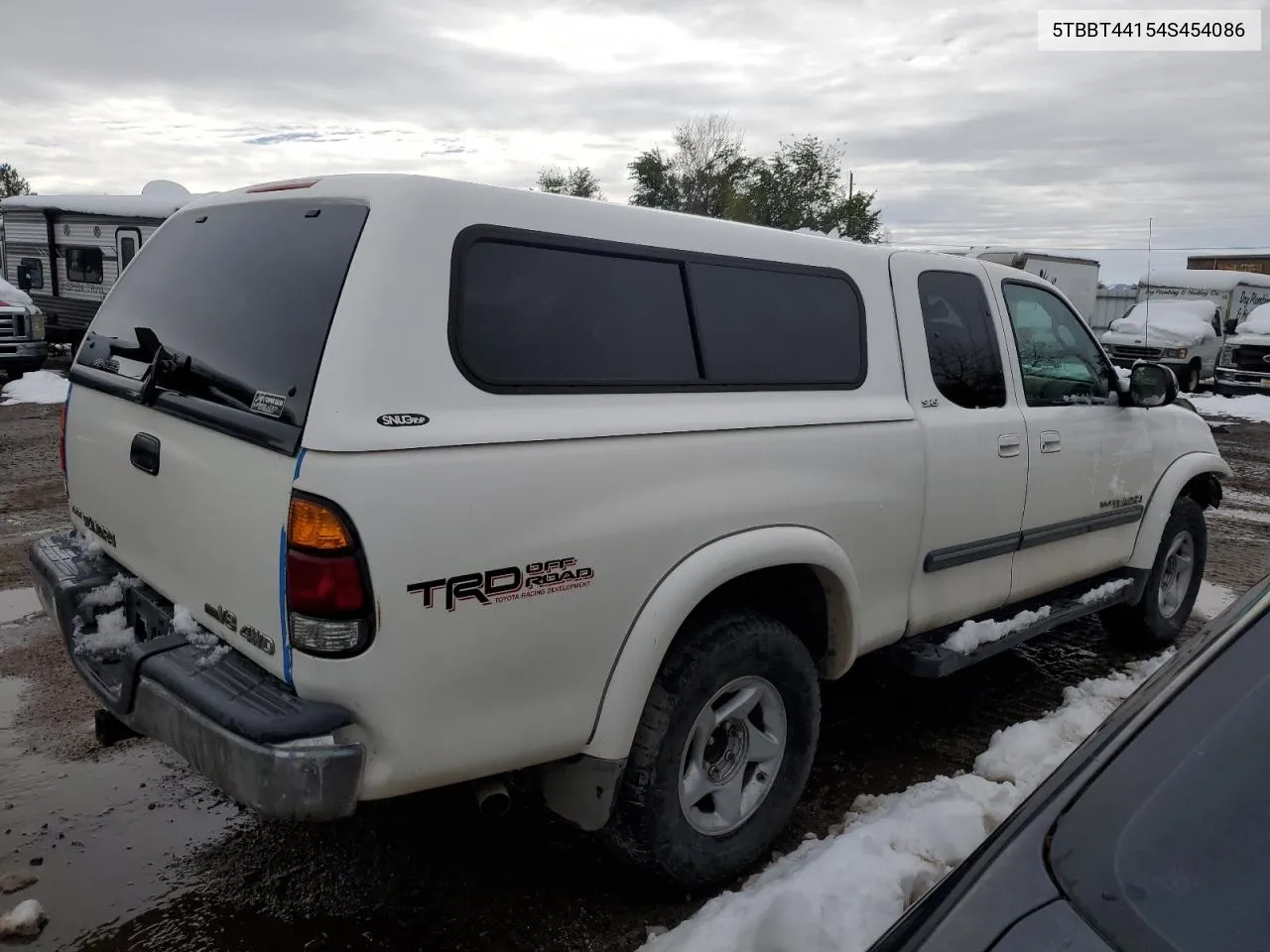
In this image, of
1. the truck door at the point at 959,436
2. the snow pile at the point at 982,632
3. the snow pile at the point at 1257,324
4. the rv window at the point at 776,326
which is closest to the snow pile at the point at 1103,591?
the snow pile at the point at 982,632

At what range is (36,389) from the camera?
1403 cm

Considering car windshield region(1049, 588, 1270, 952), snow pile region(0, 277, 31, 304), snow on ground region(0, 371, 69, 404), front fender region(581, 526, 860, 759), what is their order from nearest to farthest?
car windshield region(1049, 588, 1270, 952) → front fender region(581, 526, 860, 759) → snow on ground region(0, 371, 69, 404) → snow pile region(0, 277, 31, 304)

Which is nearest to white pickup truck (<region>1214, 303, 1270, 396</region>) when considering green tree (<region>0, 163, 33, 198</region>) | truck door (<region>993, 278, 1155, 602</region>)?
truck door (<region>993, 278, 1155, 602</region>)

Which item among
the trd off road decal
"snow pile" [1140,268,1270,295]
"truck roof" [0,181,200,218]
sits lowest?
the trd off road decal

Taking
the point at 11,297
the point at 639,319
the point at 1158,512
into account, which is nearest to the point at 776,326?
the point at 639,319

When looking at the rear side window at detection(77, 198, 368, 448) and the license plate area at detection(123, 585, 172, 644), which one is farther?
the license plate area at detection(123, 585, 172, 644)

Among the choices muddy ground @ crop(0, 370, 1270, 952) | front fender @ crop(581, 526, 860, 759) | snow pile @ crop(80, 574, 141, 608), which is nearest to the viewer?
front fender @ crop(581, 526, 860, 759)

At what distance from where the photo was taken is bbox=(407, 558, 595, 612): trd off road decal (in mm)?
2209

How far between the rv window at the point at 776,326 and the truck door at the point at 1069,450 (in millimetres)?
1089

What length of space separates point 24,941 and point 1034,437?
12.9 feet

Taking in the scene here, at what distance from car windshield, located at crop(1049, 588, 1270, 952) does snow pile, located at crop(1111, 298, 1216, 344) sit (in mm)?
20050

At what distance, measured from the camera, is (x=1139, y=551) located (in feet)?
16.1

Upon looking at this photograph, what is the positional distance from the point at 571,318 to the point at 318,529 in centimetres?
91

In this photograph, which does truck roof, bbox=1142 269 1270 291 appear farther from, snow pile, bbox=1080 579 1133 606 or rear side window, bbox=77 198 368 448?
rear side window, bbox=77 198 368 448
